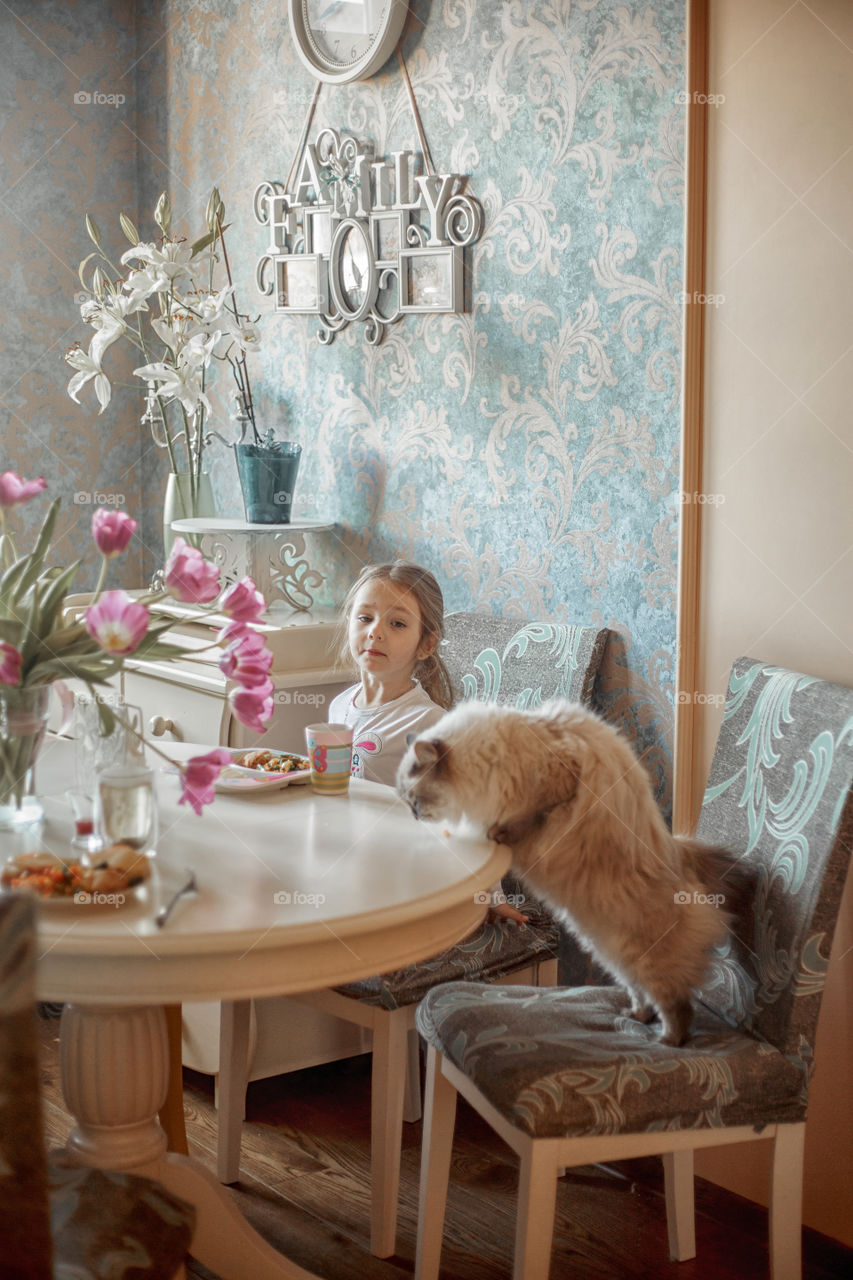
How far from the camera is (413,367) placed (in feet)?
9.41

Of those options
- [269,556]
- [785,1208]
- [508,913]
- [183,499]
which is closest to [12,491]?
[508,913]

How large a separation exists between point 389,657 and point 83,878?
973 millimetres

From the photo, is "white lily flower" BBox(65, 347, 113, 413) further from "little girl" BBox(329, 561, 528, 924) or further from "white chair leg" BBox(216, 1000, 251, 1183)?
"white chair leg" BBox(216, 1000, 251, 1183)

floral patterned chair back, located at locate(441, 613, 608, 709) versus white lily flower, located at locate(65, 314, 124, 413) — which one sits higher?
white lily flower, located at locate(65, 314, 124, 413)

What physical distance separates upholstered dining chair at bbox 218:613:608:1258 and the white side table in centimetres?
58

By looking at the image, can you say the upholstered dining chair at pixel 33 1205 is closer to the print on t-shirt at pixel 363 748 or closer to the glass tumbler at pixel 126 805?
the glass tumbler at pixel 126 805

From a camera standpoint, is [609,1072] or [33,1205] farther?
[609,1072]

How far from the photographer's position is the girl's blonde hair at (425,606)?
2332 mm

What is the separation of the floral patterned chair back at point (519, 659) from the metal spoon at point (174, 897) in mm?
1044

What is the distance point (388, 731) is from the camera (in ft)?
7.51

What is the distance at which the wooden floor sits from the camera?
2021mm
